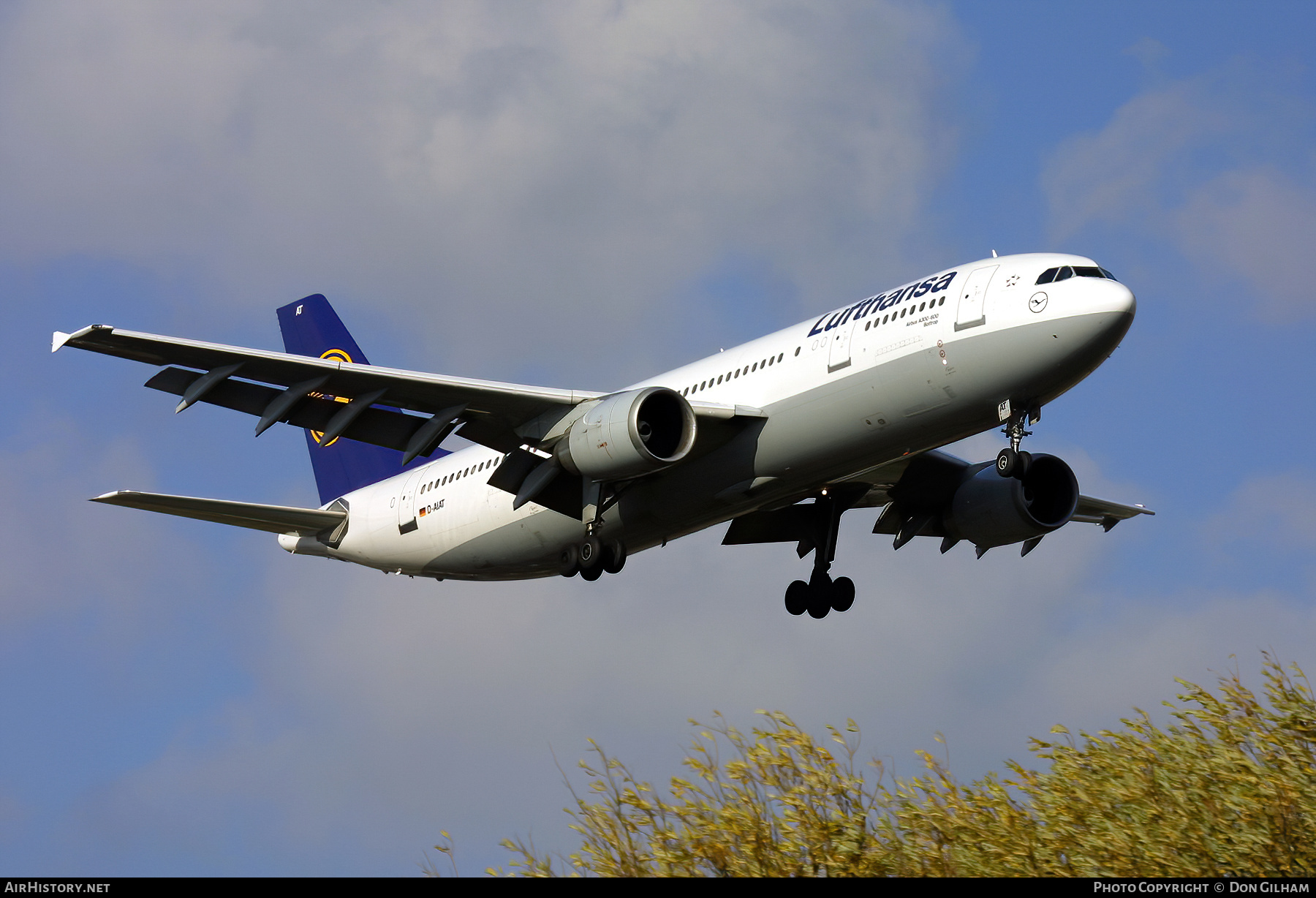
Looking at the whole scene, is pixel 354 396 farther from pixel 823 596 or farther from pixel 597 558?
pixel 823 596

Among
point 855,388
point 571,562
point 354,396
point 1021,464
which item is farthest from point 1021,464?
point 354,396

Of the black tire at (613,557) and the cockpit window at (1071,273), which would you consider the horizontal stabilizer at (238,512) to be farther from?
the cockpit window at (1071,273)

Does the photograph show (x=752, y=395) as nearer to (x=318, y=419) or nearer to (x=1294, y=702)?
(x=318, y=419)

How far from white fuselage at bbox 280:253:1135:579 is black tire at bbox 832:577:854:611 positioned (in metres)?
4.88

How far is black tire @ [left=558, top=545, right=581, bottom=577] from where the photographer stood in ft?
96.5

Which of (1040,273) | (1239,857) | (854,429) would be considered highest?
(1040,273)

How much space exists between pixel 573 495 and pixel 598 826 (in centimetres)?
1110

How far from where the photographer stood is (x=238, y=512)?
31.8m

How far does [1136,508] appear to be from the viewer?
36.3 meters

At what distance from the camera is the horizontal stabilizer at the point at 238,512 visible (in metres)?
28.6

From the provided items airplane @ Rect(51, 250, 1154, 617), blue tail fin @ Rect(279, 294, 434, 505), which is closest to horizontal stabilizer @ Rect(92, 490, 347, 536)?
airplane @ Rect(51, 250, 1154, 617)

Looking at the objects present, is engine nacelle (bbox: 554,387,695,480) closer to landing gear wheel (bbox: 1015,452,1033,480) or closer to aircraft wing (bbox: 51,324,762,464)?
aircraft wing (bbox: 51,324,762,464)

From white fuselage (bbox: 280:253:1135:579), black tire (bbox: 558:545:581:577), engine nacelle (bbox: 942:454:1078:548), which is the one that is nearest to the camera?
white fuselage (bbox: 280:253:1135:579)
